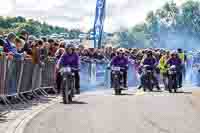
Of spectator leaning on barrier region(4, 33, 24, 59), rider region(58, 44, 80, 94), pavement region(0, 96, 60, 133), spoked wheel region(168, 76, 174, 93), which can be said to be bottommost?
spoked wheel region(168, 76, 174, 93)

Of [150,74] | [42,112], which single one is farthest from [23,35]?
[150,74]

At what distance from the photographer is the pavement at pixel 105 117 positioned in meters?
13.6

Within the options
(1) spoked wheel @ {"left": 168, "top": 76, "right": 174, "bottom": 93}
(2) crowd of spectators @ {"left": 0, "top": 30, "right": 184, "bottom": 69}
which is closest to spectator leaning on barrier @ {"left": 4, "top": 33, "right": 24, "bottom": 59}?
(2) crowd of spectators @ {"left": 0, "top": 30, "right": 184, "bottom": 69}

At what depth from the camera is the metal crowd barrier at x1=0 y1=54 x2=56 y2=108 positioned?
1836 cm

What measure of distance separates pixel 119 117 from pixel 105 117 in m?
0.32

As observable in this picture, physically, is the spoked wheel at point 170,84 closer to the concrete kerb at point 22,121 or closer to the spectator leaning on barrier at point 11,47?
the spectator leaning on barrier at point 11,47

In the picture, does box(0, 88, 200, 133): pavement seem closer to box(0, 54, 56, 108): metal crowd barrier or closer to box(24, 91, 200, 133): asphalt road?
box(24, 91, 200, 133): asphalt road

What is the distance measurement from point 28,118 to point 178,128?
11.9ft

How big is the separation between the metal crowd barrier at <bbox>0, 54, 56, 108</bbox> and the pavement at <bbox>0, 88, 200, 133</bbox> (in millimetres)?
611

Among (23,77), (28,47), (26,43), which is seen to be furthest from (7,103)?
(28,47)

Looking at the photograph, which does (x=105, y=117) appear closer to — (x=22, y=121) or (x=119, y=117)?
(x=119, y=117)

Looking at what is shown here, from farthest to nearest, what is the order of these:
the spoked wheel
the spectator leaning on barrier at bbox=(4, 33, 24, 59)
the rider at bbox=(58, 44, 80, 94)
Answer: the spoked wheel < the rider at bbox=(58, 44, 80, 94) < the spectator leaning on barrier at bbox=(4, 33, 24, 59)

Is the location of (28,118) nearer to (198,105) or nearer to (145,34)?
(198,105)

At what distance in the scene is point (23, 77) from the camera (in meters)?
21.0
